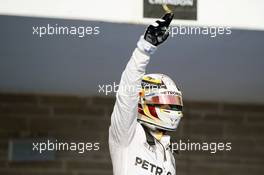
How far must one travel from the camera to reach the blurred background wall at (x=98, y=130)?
1.73 meters

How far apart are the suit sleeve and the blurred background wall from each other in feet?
1.52

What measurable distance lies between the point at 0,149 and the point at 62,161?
0.21 m

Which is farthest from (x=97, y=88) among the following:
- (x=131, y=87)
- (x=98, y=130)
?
(x=131, y=87)

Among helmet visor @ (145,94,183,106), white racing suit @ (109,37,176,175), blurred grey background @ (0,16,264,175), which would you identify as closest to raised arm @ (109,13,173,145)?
white racing suit @ (109,37,176,175)

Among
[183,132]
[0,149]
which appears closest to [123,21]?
[183,132]

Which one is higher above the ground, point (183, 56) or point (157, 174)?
point (183, 56)

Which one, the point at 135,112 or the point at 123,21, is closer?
the point at 135,112

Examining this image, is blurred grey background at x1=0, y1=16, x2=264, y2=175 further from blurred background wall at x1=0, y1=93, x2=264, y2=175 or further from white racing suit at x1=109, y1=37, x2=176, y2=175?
white racing suit at x1=109, y1=37, x2=176, y2=175

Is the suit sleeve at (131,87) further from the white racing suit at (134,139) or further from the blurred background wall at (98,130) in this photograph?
the blurred background wall at (98,130)

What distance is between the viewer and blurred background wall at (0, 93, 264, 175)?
1.73 meters

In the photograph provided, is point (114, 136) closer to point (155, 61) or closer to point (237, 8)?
point (155, 61)

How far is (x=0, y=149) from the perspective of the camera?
1729 millimetres

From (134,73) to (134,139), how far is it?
21 cm

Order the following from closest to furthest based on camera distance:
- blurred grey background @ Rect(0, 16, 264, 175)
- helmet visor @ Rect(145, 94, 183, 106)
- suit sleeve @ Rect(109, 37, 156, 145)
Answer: suit sleeve @ Rect(109, 37, 156, 145) < helmet visor @ Rect(145, 94, 183, 106) < blurred grey background @ Rect(0, 16, 264, 175)
